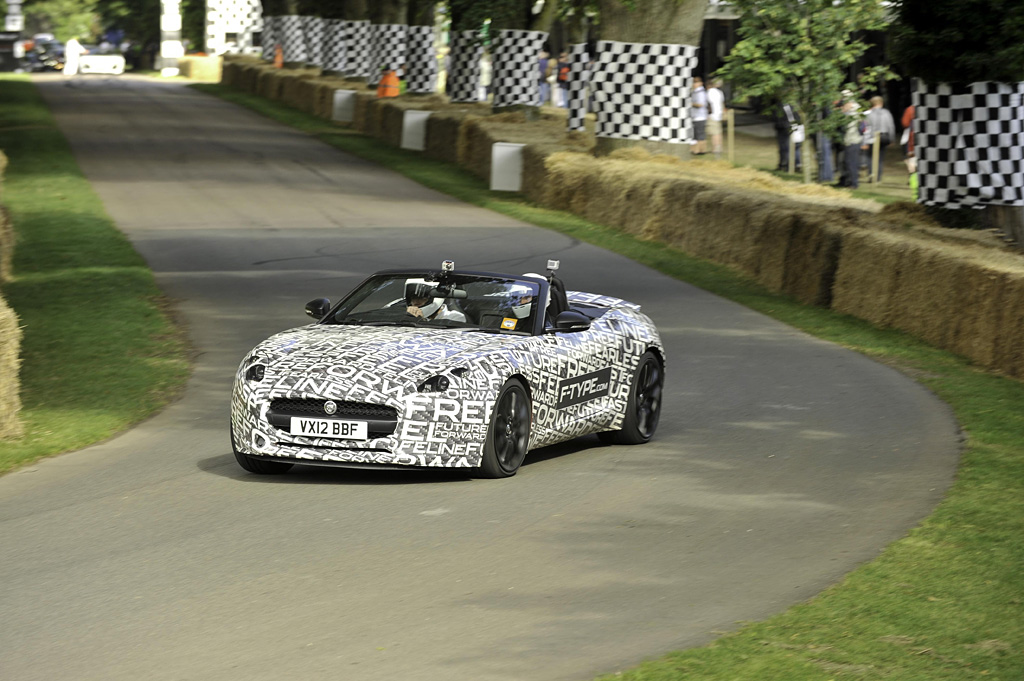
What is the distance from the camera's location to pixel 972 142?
19.5 m

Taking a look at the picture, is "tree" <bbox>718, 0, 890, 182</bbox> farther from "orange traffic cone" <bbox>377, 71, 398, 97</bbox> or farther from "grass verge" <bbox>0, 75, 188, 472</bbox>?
"orange traffic cone" <bbox>377, 71, 398, 97</bbox>

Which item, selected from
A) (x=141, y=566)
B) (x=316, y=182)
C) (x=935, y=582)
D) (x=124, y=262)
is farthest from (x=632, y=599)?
(x=316, y=182)

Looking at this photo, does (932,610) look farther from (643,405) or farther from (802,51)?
(802,51)

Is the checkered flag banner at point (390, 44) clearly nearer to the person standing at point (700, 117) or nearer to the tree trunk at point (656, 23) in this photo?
the person standing at point (700, 117)

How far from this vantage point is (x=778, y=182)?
86.6 feet

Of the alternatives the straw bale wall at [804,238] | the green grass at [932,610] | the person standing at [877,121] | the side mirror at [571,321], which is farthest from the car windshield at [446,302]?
the person standing at [877,121]

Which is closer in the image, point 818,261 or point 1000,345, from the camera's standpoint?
point 1000,345

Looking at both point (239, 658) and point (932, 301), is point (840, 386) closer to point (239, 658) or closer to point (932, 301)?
point (932, 301)

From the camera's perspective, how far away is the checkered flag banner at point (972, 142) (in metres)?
19.2

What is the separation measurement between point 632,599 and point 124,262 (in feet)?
53.6

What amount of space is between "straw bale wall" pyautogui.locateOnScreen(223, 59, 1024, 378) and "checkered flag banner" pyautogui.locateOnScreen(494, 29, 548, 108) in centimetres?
625

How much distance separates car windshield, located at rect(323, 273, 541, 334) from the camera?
10.7 meters

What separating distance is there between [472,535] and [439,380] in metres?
1.46

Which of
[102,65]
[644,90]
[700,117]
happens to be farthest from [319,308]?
[102,65]
